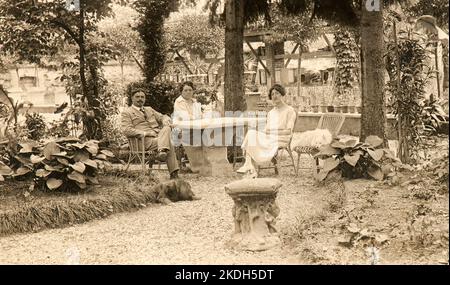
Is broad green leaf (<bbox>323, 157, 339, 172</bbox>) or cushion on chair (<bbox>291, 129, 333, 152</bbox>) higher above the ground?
cushion on chair (<bbox>291, 129, 333, 152</bbox>)

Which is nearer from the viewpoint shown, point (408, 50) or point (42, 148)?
point (42, 148)

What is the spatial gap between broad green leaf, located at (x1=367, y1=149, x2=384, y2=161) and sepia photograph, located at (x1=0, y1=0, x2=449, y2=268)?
0.03 metres

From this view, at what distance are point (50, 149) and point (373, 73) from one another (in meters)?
4.66

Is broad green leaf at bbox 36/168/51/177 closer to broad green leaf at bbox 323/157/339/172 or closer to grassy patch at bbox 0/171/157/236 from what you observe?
grassy patch at bbox 0/171/157/236

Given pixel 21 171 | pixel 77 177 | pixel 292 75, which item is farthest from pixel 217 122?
pixel 292 75

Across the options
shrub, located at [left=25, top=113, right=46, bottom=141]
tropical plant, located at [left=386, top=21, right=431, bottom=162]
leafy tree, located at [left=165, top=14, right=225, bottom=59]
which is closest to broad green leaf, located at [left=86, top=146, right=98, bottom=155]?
tropical plant, located at [left=386, top=21, right=431, bottom=162]

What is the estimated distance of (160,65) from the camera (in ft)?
42.5

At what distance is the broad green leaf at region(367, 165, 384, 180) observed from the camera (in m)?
7.79

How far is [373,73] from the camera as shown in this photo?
28.7ft

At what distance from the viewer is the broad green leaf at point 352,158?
305 inches
